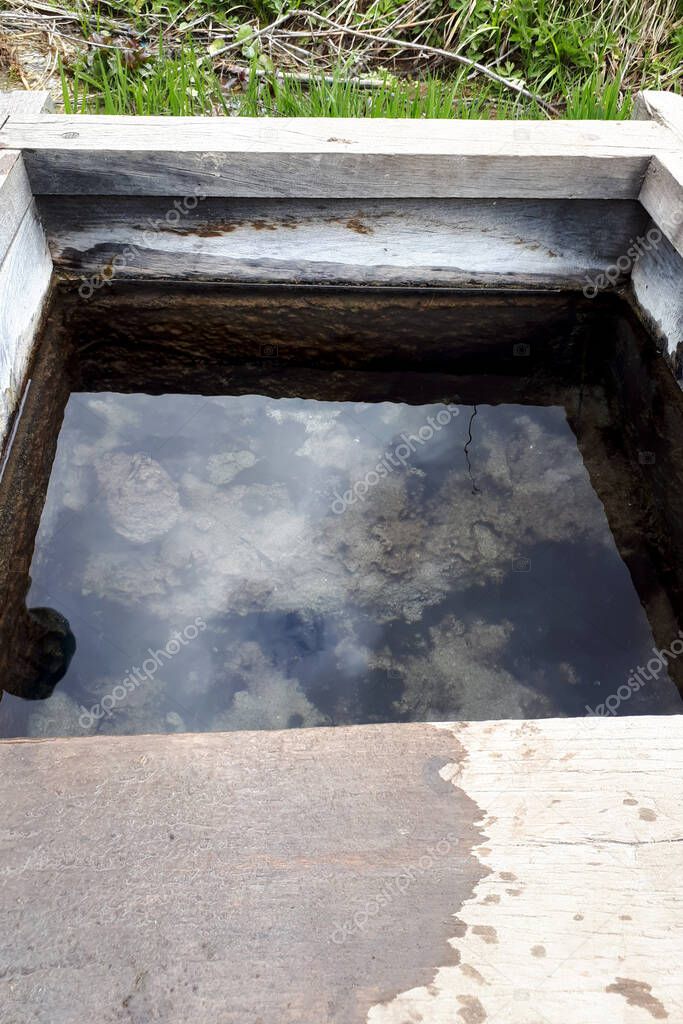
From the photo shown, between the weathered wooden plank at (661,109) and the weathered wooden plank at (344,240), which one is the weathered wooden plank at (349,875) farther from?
the weathered wooden plank at (661,109)

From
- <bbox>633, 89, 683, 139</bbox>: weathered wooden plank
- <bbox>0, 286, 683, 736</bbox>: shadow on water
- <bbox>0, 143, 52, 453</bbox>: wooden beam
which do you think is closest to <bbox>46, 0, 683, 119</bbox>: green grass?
<bbox>633, 89, 683, 139</bbox>: weathered wooden plank

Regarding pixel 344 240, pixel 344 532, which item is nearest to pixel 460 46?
pixel 344 240

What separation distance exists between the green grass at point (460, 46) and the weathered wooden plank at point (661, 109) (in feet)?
2.14

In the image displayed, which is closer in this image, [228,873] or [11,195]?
[228,873]

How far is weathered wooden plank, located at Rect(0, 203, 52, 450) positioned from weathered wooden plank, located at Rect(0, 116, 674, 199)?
17 cm

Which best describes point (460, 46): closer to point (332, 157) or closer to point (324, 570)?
point (332, 157)

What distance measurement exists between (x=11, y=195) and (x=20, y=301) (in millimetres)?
293

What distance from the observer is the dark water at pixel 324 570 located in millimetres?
1727

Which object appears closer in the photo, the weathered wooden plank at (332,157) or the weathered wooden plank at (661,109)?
the weathered wooden plank at (332,157)

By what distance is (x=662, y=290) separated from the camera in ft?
7.42

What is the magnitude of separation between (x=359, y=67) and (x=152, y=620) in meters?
2.84

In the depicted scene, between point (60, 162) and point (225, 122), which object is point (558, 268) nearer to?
point (225, 122)

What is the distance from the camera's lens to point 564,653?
1811 mm

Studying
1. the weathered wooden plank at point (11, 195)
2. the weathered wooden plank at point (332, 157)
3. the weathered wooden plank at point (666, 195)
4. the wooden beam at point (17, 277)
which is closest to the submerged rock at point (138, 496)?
the wooden beam at point (17, 277)
